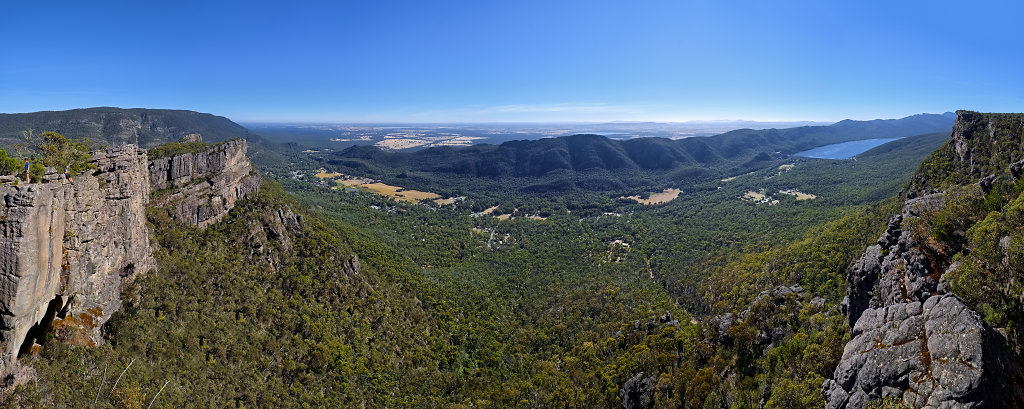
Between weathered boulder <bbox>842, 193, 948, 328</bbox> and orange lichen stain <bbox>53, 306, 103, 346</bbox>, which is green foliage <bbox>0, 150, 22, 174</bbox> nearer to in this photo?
orange lichen stain <bbox>53, 306, 103, 346</bbox>

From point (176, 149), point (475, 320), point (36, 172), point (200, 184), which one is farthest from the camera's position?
point (475, 320)

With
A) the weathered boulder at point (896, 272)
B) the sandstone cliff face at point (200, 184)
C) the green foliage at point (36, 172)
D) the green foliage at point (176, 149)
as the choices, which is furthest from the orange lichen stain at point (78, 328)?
the weathered boulder at point (896, 272)

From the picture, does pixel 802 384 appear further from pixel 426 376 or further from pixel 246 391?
pixel 246 391

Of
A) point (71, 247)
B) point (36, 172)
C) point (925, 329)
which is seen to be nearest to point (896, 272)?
point (925, 329)

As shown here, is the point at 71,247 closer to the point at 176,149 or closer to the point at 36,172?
the point at 36,172

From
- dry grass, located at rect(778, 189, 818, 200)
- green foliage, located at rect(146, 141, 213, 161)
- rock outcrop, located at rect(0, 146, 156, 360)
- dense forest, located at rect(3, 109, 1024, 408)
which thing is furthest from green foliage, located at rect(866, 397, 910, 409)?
dry grass, located at rect(778, 189, 818, 200)

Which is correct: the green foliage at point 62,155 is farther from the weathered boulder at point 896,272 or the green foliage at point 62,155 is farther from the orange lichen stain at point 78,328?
the weathered boulder at point 896,272
